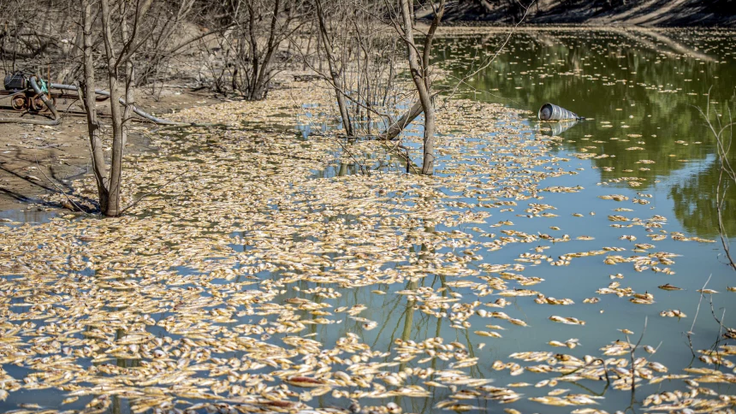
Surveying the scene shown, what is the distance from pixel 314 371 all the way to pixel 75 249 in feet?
12.5

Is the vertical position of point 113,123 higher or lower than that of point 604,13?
lower

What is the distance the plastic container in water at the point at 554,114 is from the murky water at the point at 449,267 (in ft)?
7.50

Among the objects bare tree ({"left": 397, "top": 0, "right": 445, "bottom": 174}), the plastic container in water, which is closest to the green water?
the plastic container in water

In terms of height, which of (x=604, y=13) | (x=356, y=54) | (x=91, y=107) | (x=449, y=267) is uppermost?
(x=604, y=13)

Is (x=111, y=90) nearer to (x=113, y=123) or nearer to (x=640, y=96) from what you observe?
(x=113, y=123)

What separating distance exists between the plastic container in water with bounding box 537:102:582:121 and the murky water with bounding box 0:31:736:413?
2286 millimetres

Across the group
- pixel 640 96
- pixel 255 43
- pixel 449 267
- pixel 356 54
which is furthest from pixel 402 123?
pixel 640 96

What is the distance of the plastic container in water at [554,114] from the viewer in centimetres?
1583

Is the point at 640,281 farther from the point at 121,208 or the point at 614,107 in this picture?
the point at 614,107

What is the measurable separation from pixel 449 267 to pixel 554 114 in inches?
360

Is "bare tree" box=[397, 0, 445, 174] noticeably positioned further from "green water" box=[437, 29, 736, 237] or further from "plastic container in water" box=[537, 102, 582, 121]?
"plastic container in water" box=[537, 102, 582, 121]

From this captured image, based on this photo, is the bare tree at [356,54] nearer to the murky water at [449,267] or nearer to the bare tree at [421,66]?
the murky water at [449,267]

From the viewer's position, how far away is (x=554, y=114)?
1581 cm

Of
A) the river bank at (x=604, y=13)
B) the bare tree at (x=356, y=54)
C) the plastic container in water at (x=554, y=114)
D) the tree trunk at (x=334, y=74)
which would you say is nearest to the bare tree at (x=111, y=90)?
the tree trunk at (x=334, y=74)
